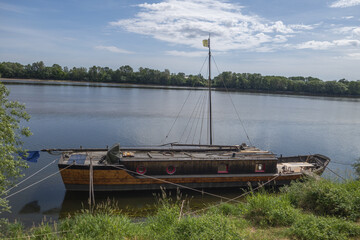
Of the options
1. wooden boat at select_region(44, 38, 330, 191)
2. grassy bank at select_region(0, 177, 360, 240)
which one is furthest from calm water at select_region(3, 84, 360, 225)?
grassy bank at select_region(0, 177, 360, 240)

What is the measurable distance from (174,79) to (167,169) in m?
145

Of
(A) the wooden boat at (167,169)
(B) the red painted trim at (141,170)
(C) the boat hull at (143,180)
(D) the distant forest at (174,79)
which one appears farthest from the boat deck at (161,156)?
(D) the distant forest at (174,79)

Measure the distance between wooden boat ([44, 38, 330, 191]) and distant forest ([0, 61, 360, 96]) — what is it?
125159 mm

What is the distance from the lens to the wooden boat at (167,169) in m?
17.9

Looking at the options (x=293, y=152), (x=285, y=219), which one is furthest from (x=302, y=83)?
(x=285, y=219)

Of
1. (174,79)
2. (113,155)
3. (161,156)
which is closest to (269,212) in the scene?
(161,156)

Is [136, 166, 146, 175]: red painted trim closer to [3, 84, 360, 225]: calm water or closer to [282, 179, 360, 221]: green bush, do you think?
[3, 84, 360, 225]: calm water

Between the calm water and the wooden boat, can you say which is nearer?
the calm water

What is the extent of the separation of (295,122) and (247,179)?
133 ft

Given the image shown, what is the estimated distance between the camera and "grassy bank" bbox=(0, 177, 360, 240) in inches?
307

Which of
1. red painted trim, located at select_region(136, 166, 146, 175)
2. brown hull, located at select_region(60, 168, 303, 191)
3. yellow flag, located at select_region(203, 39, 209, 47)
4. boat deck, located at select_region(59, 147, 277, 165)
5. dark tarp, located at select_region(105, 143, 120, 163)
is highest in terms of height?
yellow flag, located at select_region(203, 39, 209, 47)

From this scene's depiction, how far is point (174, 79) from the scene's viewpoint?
16088 cm

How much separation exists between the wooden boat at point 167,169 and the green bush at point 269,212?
28.1ft

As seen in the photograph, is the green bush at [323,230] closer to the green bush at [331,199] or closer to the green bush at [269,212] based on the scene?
the green bush at [269,212]
